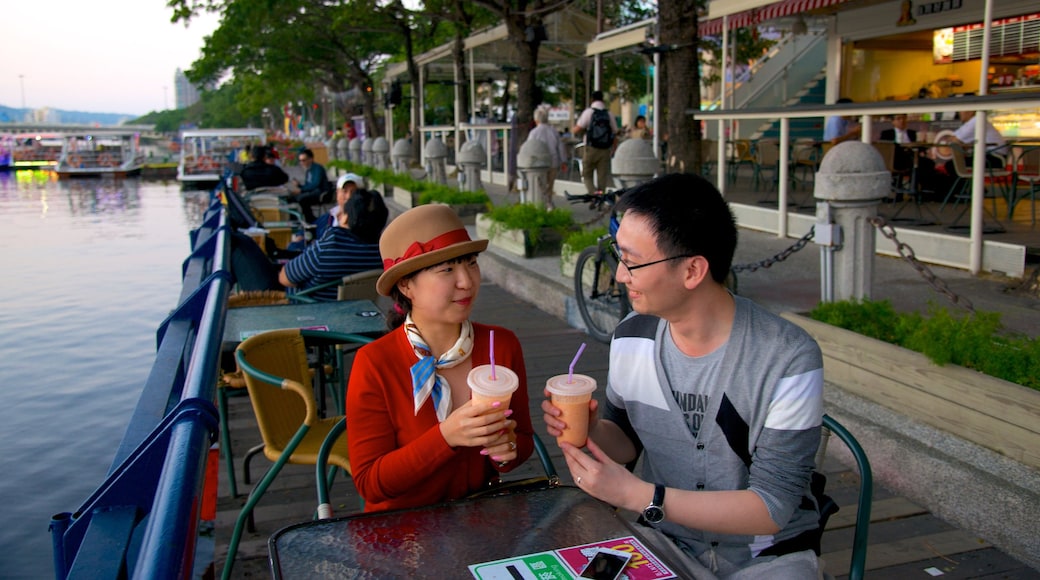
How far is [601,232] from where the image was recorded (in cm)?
773

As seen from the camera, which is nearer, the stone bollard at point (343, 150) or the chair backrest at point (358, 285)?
the chair backrest at point (358, 285)

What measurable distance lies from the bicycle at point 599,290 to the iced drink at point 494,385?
175 inches

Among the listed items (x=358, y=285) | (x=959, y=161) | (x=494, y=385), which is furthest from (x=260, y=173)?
(x=494, y=385)

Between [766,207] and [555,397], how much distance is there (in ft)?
33.8

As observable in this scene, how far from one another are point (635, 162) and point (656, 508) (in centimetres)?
597

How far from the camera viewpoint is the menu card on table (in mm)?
1780

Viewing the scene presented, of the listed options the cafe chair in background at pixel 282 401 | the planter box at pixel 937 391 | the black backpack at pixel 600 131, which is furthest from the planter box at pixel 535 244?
the cafe chair in background at pixel 282 401

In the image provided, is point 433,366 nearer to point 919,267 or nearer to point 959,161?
point 919,267

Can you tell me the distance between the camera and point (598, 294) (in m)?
6.93

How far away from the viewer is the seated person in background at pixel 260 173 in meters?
16.6

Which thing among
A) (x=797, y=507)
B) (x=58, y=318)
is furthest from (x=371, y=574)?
(x=58, y=318)

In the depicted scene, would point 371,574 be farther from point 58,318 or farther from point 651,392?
point 58,318

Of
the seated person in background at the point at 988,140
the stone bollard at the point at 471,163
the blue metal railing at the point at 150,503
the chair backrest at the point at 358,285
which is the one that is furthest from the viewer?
the stone bollard at the point at 471,163

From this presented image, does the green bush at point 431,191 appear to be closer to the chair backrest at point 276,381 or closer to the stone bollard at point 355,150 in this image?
the chair backrest at point 276,381
